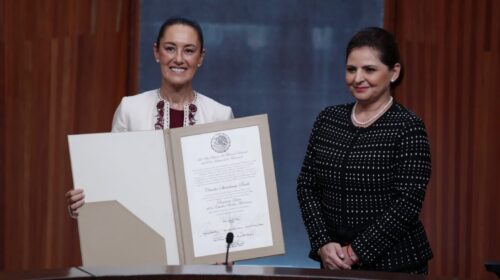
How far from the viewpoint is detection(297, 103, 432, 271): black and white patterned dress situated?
9.52 ft

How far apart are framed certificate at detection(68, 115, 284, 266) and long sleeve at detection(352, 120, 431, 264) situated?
1.02ft

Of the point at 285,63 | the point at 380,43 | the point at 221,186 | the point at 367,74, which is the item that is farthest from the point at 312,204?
the point at 285,63

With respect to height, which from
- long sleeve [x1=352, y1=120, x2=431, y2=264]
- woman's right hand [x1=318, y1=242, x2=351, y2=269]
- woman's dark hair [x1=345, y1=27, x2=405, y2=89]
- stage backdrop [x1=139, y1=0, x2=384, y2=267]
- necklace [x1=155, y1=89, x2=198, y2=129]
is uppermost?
stage backdrop [x1=139, y1=0, x2=384, y2=267]

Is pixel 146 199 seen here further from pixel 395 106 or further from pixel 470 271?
pixel 470 271

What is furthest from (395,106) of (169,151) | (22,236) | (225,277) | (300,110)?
(22,236)

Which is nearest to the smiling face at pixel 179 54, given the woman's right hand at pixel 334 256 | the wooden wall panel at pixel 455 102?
the woman's right hand at pixel 334 256

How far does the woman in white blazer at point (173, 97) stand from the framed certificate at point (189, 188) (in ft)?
0.94

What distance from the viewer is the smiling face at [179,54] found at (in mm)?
3160

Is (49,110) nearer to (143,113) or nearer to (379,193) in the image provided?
(143,113)

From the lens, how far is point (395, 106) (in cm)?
305

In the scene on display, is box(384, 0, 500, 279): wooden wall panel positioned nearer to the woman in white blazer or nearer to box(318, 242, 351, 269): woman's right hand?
the woman in white blazer

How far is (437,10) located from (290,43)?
0.73 meters

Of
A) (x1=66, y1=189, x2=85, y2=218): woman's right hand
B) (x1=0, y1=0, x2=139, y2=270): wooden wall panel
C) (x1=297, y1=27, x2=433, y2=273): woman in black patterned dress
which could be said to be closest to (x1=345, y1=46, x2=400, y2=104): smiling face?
(x1=297, y1=27, x2=433, y2=273): woman in black patterned dress

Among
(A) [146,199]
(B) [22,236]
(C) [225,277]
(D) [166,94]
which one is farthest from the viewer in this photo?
(B) [22,236]
